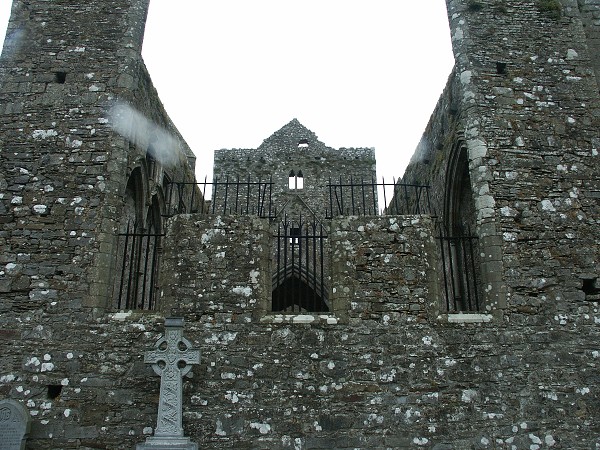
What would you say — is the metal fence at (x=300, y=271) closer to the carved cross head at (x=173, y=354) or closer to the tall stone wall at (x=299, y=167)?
the tall stone wall at (x=299, y=167)

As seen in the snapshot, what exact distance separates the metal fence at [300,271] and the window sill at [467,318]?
5.63ft

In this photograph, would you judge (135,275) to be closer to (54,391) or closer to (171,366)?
(54,391)

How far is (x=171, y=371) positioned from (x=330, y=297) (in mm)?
2356

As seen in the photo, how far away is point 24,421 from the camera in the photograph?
6.33 meters

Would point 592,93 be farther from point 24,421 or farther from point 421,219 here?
point 24,421

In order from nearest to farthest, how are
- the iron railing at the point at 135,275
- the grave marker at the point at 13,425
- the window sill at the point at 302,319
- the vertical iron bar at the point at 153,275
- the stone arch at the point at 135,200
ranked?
the grave marker at the point at 13,425, the window sill at the point at 302,319, the iron railing at the point at 135,275, the vertical iron bar at the point at 153,275, the stone arch at the point at 135,200

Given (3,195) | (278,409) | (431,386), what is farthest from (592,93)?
(3,195)

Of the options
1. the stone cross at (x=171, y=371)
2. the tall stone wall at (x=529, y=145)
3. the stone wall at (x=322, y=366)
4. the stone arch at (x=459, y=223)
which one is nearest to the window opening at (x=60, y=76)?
the stone wall at (x=322, y=366)

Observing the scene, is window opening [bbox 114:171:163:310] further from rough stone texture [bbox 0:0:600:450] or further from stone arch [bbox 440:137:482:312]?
stone arch [bbox 440:137:482:312]

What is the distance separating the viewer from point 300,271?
7.42 meters

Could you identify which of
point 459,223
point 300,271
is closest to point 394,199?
point 459,223

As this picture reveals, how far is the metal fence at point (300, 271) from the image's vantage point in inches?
301

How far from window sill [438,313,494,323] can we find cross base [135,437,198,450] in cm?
361

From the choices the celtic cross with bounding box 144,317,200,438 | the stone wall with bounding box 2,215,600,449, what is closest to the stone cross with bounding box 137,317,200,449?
the celtic cross with bounding box 144,317,200,438
